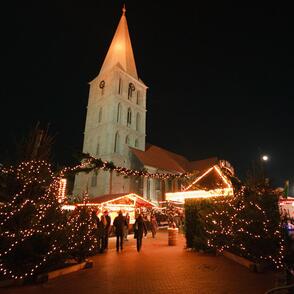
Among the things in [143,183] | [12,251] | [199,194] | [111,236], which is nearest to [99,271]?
[12,251]

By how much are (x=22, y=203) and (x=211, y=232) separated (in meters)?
7.48

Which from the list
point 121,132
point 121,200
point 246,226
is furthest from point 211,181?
point 121,132

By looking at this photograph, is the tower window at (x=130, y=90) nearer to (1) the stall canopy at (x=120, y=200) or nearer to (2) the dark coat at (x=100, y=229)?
(1) the stall canopy at (x=120, y=200)

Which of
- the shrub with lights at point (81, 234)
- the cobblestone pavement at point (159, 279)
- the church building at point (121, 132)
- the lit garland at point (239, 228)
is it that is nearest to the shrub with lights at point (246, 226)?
the lit garland at point (239, 228)

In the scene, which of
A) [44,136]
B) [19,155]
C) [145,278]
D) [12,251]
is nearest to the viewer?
[12,251]

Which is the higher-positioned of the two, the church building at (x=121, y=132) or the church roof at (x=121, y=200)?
the church building at (x=121, y=132)

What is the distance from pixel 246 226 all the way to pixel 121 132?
40.4m

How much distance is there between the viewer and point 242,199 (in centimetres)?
1002

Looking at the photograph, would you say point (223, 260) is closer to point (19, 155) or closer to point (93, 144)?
point (19, 155)

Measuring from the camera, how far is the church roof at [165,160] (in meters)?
46.8

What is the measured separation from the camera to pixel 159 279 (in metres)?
7.38

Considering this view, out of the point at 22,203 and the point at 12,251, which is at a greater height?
the point at 22,203

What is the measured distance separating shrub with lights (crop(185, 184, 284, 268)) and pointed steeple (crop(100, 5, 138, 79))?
45.3 m

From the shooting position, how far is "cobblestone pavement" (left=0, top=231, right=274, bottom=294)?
639 centimetres
